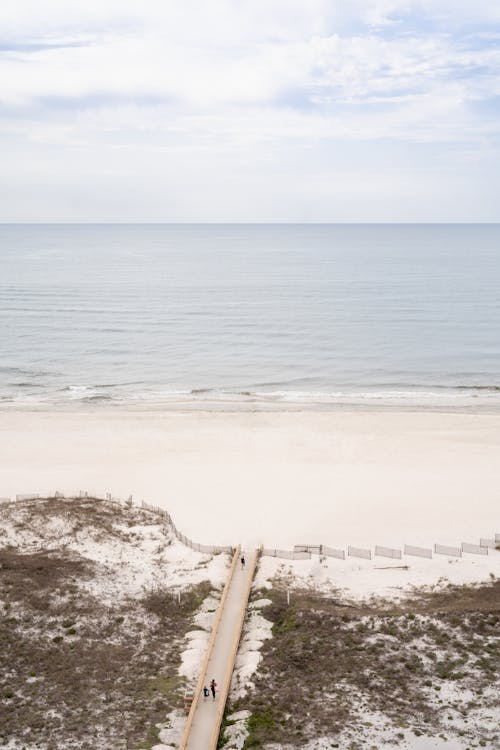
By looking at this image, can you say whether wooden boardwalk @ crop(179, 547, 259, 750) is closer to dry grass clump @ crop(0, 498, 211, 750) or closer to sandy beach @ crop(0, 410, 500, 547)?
dry grass clump @ crop(0, 498, 211, 750)

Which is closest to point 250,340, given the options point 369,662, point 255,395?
point 255,395

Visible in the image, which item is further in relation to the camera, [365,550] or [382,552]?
[365,550]

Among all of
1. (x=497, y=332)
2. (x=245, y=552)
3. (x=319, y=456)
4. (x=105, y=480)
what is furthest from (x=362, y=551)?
(x=497, y=332)

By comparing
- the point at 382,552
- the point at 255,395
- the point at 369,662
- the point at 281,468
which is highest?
the point at 255,395

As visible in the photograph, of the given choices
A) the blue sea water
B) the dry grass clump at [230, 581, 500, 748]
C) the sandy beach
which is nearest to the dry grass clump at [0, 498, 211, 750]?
the dry grass clump at [230, 581, 500, 748]

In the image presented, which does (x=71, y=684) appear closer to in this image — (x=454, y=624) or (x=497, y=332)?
(x=454, y=624)

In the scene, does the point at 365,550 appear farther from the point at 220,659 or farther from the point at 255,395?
the point at 255,395
